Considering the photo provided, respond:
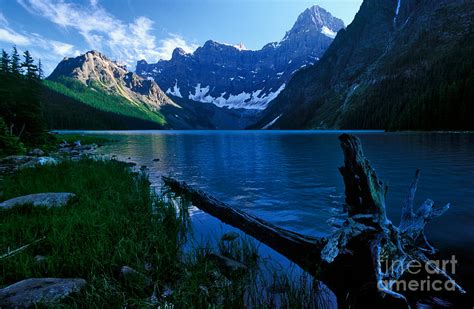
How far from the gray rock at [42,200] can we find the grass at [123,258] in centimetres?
33

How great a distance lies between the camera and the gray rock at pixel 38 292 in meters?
4.20

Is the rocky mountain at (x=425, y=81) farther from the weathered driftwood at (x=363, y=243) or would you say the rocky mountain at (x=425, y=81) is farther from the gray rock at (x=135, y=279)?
the gray rock at (x=135, y=279)

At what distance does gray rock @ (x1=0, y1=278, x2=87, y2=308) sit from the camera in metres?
4.20

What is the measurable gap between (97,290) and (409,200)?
708 cm

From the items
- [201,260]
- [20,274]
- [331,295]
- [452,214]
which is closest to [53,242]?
[20,274]

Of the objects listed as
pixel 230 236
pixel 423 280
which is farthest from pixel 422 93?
pixel 423 280

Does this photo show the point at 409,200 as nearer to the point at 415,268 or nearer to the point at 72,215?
the point at 415,268

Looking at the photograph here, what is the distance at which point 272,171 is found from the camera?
25.8 meters

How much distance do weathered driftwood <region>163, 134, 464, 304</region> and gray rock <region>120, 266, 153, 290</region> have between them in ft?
12.1

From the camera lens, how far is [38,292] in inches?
175

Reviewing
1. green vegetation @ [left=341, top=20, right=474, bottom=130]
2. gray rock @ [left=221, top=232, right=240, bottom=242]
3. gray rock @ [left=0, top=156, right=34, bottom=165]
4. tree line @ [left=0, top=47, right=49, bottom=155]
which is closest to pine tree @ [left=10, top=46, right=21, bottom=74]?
tree line @ [left=0, top=47, right=49, bottom=155]

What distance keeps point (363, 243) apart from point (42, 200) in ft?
37.0

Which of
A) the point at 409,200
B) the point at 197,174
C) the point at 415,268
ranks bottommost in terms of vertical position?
the point at 197,174

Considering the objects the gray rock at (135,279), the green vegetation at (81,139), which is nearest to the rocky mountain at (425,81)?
the gray rock at (135,279)
